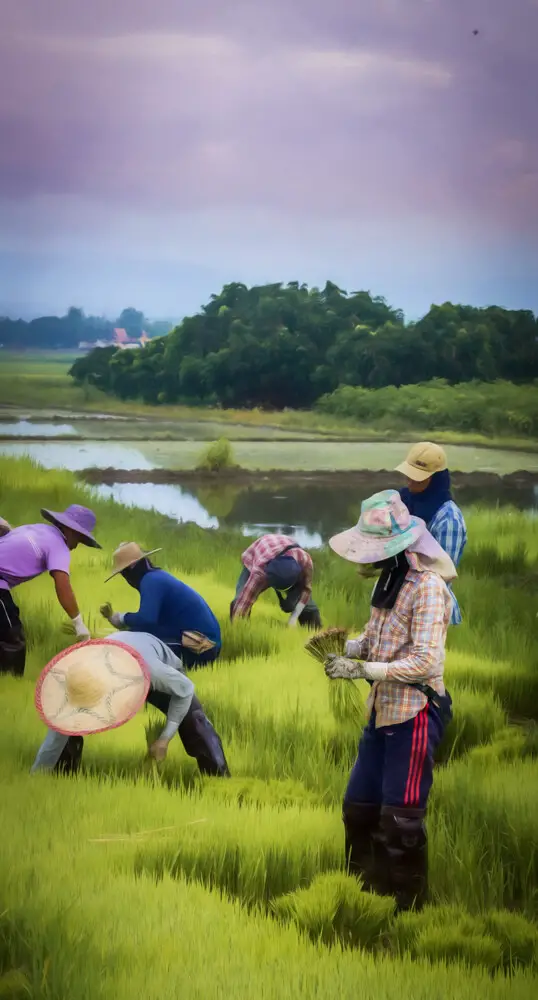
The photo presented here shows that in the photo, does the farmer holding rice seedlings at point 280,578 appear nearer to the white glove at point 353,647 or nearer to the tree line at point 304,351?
the tree line at point 304,351

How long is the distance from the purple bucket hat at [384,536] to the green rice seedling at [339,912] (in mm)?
752

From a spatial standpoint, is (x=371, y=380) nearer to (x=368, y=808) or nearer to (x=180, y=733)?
(x=180, y=733)

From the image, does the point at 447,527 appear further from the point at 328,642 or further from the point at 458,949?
the point at 458,949

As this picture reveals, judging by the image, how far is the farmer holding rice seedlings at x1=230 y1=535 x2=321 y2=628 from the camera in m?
4.64

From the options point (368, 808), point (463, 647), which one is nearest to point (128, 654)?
point (368, 808)

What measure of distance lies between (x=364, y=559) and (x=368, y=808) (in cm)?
57

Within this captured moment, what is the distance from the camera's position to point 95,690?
3.15 metres

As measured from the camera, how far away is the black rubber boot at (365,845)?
2.69 m

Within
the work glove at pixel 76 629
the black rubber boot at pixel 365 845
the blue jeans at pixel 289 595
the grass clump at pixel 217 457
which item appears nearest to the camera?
the black rubber boot at pixel 365 845

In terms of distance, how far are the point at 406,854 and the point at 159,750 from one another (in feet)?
3.14

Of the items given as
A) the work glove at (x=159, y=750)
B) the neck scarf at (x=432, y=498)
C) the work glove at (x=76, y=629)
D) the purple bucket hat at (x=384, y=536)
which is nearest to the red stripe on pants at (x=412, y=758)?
the purple bucket hat at (x=384, y=536)

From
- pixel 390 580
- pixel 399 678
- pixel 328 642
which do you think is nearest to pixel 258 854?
pixel 328 642

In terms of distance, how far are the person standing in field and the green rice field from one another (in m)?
0.63

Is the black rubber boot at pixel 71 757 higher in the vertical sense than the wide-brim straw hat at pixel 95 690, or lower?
lower
